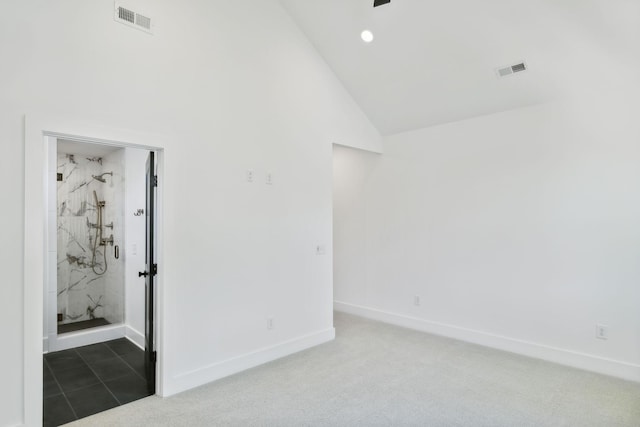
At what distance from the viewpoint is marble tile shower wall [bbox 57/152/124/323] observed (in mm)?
4973

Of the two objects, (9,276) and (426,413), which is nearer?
(9,276)

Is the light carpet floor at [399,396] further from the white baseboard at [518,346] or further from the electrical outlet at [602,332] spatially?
the electrical outlet at [602,332]

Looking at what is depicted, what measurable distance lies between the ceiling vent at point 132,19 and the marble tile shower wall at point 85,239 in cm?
247

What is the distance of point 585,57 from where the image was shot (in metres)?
3.23

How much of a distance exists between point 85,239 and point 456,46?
533 centimetres

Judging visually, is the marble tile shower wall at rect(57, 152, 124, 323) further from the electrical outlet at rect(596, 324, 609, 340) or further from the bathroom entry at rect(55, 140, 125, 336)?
the electrical outlet at rect(596, 324, 609, 340)

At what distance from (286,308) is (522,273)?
8.53ft

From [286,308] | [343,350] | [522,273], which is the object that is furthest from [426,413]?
[522,273]

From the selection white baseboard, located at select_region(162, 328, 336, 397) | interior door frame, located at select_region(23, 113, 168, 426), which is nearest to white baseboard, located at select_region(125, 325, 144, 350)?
white baseboard, located at select_region(162, 328, 336, 397)

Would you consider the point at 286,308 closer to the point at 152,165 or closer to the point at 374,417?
the point at 374,417

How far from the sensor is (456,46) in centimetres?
357

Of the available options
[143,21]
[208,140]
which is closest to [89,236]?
[208,140]

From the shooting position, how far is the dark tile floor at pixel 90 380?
2.81 m

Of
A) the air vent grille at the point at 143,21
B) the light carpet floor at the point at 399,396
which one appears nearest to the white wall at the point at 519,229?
the light carpet floor at the point at 399,396
